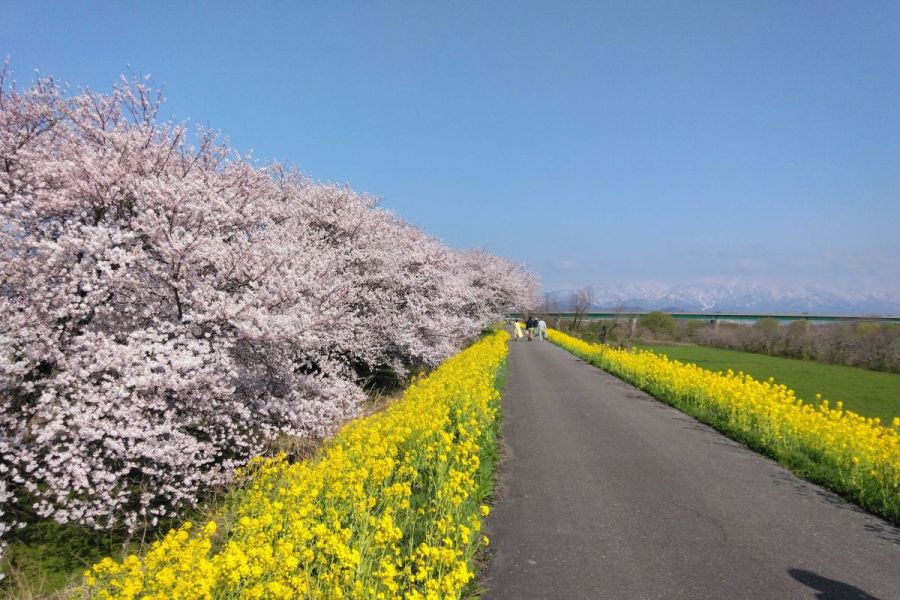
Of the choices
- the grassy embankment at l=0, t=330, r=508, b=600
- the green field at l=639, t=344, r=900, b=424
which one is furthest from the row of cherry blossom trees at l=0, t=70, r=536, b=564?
the green field at l=639, t=344, r=900, b=424

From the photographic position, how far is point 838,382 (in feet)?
80.1

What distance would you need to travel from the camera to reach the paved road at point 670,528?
15.8 feet

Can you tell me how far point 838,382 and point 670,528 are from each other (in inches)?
983

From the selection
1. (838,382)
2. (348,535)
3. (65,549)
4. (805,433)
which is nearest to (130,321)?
(65,549)

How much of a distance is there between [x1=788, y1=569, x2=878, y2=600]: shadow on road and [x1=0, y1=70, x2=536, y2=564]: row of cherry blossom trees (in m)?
7.16

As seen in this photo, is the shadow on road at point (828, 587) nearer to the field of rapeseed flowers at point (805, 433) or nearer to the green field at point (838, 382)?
the field of rapeseed flowers at point (805, 433)

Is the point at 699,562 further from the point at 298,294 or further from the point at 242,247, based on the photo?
the point at 242,247

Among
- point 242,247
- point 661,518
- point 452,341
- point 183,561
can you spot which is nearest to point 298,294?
point 242,247

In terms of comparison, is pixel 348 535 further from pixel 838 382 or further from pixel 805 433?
pixel 838 382

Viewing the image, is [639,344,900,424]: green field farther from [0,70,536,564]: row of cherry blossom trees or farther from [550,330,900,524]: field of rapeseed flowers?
[0,70,536,564]: row of cherry blossom trees

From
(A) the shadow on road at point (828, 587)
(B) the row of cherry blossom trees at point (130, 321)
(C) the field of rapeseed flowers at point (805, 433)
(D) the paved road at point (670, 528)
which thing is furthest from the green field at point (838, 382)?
(B) the row of cherry blossom trees at point (130, 321)

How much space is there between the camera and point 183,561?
3.45 meters

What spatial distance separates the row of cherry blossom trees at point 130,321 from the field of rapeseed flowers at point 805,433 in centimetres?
868

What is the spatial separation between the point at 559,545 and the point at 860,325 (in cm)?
4470
